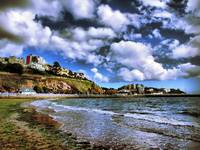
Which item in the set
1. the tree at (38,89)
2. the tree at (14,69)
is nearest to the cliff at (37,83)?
the tree at (38,89)

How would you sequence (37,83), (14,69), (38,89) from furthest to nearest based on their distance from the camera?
(37,83) < (14,69) < (38,89)

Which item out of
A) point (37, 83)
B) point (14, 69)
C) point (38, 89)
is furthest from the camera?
point (37, 83)

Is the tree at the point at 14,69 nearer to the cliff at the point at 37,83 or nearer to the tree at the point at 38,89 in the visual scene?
the cliff at the point at 37,83

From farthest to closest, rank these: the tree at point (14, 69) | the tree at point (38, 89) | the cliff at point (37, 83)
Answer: the tree at point (14, 69) < the tree at point (38, 89) < the cliff at point (37, 83)

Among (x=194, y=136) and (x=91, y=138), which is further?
(x=194, y=136)

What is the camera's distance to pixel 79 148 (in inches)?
474

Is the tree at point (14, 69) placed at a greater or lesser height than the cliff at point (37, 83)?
greater

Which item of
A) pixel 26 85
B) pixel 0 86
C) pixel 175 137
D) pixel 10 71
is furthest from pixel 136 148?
pixel 10 71

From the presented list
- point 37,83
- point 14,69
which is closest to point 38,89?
point 37,83

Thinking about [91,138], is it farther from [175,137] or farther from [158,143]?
[175,137]

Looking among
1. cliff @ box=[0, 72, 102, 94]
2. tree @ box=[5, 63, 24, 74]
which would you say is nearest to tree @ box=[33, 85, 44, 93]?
cliff @ box=[0, 72, 102, 94]

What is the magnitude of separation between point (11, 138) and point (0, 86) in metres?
123

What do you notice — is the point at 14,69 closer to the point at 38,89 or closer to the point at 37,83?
the point at 37,83

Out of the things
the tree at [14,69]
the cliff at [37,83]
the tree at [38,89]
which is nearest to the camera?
the cliff at [37,83]
